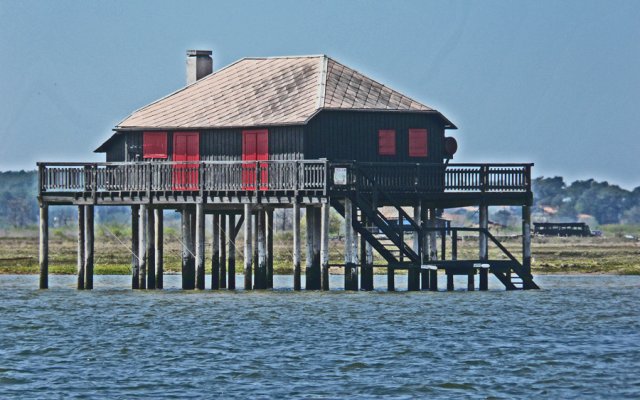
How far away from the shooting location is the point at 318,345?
41250 mm

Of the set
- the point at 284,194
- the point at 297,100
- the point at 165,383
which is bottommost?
the point at 165,383

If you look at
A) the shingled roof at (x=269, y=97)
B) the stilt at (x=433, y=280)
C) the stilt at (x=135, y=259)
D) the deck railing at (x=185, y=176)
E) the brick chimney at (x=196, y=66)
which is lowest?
the stilt at (x=433, y=280)

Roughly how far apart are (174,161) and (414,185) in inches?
361

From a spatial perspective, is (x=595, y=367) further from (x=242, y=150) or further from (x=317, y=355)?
(x=242, y=150)

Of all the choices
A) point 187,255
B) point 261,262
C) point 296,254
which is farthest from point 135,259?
point 296,254

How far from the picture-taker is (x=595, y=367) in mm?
37000

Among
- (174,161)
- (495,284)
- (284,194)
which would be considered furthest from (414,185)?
(495,284)

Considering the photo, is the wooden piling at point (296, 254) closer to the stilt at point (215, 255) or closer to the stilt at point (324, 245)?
the stilt at point (324, 245)

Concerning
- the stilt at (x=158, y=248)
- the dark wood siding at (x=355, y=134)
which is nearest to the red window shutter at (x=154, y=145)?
the stilt at (x=158, y=248)

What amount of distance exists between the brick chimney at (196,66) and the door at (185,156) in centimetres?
626

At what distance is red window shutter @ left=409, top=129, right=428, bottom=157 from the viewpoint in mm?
59156

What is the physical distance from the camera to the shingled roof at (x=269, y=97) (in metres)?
58.4

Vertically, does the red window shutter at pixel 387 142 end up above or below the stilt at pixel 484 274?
above

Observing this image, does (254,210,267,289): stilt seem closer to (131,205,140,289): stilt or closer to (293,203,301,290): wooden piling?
(293,203,301,290): wooden piling
